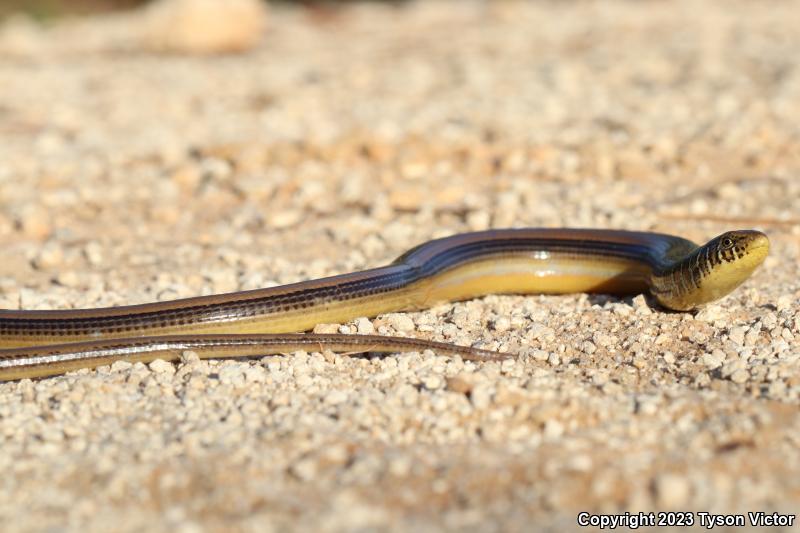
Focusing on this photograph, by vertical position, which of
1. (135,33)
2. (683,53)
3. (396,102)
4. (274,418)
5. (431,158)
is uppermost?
(135,33)

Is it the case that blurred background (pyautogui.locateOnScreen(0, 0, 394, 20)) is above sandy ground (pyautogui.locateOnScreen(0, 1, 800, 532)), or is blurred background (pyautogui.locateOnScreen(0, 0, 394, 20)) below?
above

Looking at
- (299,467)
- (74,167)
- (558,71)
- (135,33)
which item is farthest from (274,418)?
(135,33)

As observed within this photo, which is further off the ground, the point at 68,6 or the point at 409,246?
the point at 68,6

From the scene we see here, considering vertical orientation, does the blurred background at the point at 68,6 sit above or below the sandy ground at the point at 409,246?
above

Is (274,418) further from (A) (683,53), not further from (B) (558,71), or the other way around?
(A) (683,53)

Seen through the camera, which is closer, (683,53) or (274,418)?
(274,418)

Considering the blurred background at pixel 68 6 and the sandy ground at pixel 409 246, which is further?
the blurred background at pixel 68 6

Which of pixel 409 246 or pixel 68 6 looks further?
pixel 68 6

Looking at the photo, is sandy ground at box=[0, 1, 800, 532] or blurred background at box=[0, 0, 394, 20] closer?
sandy ground at box=[0, 1, 800, 532]
